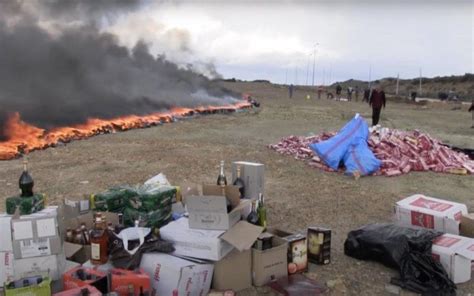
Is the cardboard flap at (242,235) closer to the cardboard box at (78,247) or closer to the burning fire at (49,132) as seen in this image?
the cardboard box at (78,247)

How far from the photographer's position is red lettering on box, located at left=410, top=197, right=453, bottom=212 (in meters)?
5.82

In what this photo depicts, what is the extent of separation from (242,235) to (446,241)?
89.3 inches

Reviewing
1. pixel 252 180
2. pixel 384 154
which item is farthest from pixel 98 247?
pixel 384 154

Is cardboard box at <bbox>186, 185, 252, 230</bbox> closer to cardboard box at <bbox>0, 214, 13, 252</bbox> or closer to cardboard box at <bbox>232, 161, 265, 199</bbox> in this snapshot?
cardboard box at <bbox>232, 161, 265, 199</bbox>

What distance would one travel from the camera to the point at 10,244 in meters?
4.11

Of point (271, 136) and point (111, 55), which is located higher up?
point (111, 55)

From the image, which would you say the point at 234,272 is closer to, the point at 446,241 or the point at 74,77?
the point at 446,241

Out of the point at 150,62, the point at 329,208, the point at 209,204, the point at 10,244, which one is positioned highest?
the point at 150,62

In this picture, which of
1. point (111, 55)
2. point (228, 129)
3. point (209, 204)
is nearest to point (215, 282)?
point (209, 204)

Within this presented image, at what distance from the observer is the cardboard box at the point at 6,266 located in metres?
4.14

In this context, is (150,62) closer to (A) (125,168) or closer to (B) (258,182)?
(A) (125,168)

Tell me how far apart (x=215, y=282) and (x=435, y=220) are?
288 centimetres

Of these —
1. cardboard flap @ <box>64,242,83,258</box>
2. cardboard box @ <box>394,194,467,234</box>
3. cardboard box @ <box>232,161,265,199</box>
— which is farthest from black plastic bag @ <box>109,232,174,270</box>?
cardboard box @ <box>394,194,467,234</box>

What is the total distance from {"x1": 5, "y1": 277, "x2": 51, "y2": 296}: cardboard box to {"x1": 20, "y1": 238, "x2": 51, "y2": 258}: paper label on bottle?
13.4 inches
